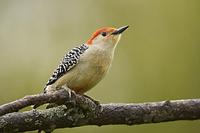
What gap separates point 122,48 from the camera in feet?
26.2

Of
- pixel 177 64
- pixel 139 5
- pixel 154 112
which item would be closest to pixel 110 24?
pixel 139 5

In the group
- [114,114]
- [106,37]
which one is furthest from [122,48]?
[114,114]

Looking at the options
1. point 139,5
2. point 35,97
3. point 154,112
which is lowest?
point 154,112

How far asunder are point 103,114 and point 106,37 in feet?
4.41

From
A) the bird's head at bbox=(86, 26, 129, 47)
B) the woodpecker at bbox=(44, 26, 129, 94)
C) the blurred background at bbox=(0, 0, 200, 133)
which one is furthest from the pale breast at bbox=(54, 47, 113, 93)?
the blurred background at bbox=(0, 0, 200, 133)

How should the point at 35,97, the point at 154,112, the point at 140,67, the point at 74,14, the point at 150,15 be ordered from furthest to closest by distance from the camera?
the point at 74,14
the point at 150,15
the point at 140,67
the point at 154,112
the point at 35,97

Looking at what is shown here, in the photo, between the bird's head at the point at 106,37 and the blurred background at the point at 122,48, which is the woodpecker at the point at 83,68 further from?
the blurred background at the point at 122,48

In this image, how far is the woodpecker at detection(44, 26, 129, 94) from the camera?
212 inches

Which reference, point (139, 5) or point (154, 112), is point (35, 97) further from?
point (139, 5)

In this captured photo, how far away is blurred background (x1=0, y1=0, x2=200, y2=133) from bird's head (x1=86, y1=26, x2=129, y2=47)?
4.71 feet

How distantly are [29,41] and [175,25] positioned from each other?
72.4 inches

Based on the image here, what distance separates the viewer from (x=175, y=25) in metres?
7.95

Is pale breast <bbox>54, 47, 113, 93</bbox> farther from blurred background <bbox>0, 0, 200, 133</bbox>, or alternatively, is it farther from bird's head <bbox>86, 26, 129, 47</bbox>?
blurred background <bbox>0, 0, 200, 133</bbox>

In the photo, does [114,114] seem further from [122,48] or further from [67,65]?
[122,48]
